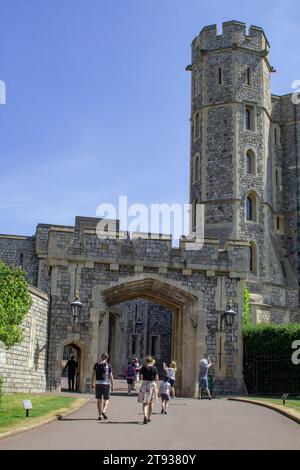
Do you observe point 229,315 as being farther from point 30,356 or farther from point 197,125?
point 197,125

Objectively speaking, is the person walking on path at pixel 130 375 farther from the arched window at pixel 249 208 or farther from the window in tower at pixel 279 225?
the window in tower at pixel 279 225

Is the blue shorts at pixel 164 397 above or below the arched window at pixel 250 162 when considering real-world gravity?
below

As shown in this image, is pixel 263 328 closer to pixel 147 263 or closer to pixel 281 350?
pixel 281 350

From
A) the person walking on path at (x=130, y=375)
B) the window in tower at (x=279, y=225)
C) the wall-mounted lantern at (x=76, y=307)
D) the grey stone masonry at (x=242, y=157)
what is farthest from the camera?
the window in tower at (x=279, y=225)

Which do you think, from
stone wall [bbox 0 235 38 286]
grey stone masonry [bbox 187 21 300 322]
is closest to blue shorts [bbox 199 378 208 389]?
grey stone masonry [bbox 187 21 300 322]

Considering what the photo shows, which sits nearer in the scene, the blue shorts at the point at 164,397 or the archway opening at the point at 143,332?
the blue shorts at the point at 164,397

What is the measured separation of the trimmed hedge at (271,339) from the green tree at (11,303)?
11026mm

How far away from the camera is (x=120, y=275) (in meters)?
22.8

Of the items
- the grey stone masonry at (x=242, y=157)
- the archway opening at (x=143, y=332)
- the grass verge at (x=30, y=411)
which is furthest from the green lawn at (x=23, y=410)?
the grey stone masonry at (x=242, y=157)

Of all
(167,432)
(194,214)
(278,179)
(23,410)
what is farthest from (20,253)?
(167,432)

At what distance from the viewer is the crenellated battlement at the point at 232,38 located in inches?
1483

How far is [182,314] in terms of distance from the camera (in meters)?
23.9

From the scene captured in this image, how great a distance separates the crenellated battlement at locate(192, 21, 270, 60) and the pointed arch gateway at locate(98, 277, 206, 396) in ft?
63.5
